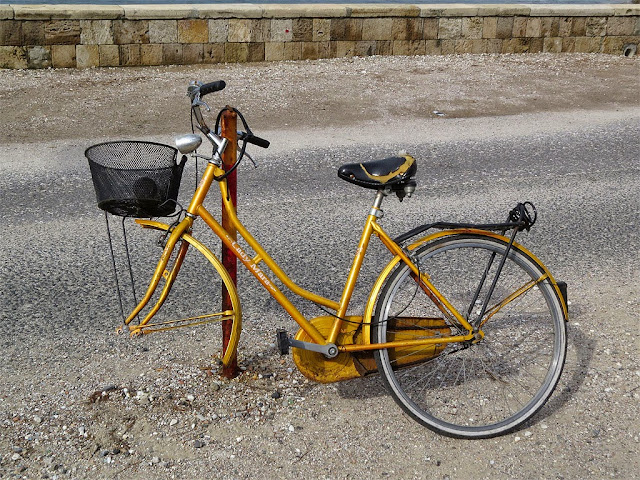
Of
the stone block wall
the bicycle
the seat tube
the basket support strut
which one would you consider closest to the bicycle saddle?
the bicycle

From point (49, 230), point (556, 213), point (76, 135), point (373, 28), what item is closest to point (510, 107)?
point (373, 28)

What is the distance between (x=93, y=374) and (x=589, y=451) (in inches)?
97.4

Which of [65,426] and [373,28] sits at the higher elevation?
[373,28]

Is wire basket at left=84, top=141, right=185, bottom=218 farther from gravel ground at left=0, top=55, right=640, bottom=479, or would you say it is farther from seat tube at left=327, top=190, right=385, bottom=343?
gravel ground at left=0, top=55, right=640, bottom=479

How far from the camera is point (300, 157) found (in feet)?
26.5

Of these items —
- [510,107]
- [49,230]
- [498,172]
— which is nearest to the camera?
[49,230]

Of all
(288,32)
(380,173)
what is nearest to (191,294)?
(380,173)

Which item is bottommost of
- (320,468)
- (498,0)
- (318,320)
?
(320,468)

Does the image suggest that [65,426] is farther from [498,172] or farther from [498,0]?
[498,0]

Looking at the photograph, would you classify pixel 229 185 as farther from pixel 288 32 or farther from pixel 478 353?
pixel 288 32

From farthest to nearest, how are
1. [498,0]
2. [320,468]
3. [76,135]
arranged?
1. [498,0]
2. [76,135]
3. [320,468]

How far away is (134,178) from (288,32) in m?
9.44

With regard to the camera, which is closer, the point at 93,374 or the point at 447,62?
the point at 93,374

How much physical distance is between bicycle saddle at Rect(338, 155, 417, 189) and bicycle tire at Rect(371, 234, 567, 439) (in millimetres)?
334
